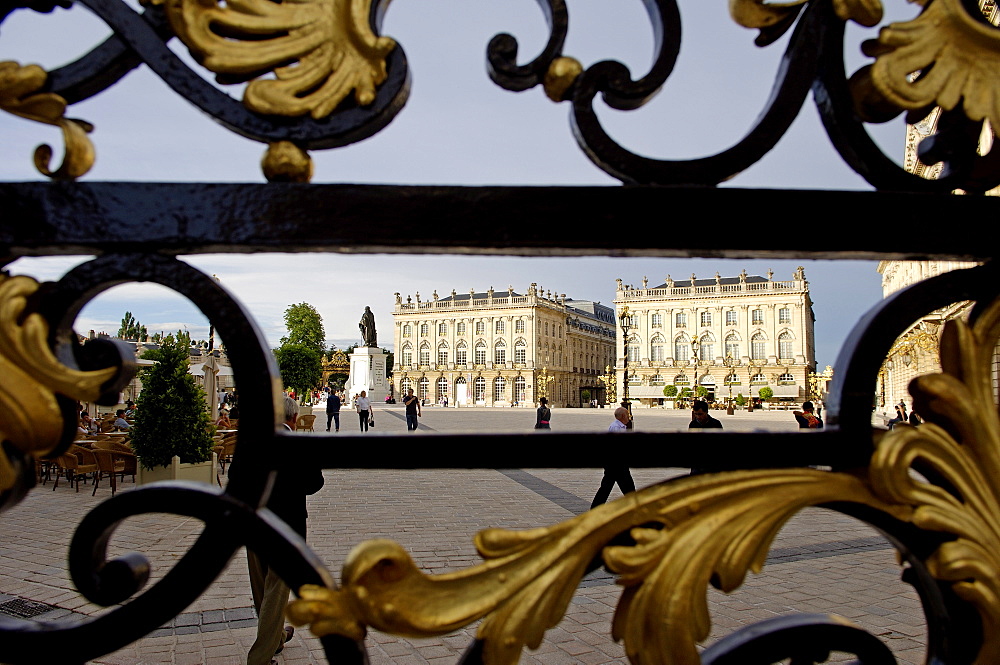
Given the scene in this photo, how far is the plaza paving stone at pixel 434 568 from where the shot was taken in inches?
155

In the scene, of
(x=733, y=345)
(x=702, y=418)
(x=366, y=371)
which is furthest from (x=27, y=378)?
(x=733, y=345)

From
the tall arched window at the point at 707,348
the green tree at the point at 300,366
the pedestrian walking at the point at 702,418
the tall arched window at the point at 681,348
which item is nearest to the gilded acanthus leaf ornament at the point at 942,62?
the pedestrian walking at the point at 702,418

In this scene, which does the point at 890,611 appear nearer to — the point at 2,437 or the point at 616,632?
the point at 616,632

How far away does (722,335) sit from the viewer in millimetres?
72375

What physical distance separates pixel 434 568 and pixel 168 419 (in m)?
5.15

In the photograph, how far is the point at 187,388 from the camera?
914cm

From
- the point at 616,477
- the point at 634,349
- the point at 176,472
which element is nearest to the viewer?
the point at 616,477

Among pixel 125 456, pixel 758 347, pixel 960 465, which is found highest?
pixel 758 347

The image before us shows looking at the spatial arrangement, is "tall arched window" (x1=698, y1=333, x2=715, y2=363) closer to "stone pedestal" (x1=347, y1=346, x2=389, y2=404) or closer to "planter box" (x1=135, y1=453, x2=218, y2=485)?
"stone pedestal" (x1=347, y1=346, x2=389, y2=404)

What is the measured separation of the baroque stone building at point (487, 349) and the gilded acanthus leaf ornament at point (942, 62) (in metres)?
73.9

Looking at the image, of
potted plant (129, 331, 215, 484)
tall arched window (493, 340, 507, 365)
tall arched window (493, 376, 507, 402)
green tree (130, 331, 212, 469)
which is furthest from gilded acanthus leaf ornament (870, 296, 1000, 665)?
tall arched window (493, 340, 507, 365)

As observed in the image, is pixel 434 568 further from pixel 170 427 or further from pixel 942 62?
pixel 942 62

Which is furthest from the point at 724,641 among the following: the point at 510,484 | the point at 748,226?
the point at 510,484

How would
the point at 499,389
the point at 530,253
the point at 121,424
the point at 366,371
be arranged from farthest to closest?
1. the point at 499,389
2. the point at 366,371
3. the point at 121,424
4. the point at 530,253
